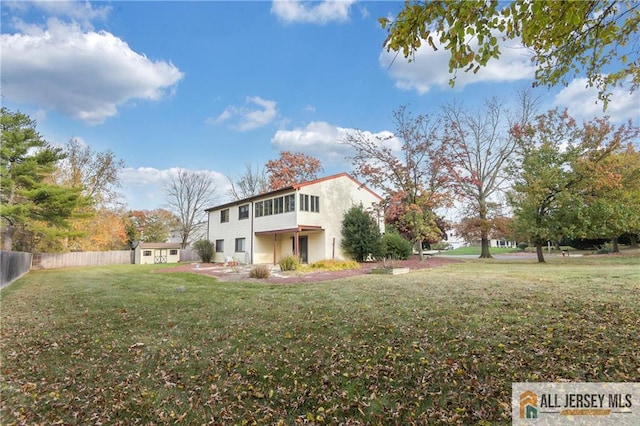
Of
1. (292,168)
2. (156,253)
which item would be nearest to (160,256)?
(156,253)

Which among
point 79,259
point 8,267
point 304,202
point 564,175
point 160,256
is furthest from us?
point 160,256

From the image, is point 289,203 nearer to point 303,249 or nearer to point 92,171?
point 303,249

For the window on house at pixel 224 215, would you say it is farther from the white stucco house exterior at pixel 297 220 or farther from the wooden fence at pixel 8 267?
the wooden fence at pixel 8 267

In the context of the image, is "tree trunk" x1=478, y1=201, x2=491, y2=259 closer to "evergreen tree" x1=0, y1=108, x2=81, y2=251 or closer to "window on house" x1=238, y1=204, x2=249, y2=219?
"window on house" x1=238, y1=204, x2=249, y2=219

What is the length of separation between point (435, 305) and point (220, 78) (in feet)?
40.0

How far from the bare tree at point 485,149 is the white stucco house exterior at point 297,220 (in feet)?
25.9

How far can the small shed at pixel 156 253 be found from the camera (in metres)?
33.1

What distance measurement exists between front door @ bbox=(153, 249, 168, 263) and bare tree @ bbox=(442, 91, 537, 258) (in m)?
31.5

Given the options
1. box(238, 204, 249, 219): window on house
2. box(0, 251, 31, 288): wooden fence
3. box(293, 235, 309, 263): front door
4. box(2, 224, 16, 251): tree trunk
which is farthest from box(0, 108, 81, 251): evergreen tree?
box(293, 235, 309, 263): front door

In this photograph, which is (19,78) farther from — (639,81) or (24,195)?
(24,195)

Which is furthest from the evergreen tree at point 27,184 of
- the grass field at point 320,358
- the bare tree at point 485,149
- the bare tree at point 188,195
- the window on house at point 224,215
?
the bare tree at point 485,149

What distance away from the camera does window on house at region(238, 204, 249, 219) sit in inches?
985

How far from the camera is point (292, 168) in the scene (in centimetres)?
3384

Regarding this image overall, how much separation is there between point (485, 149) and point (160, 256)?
3466 centimetres
